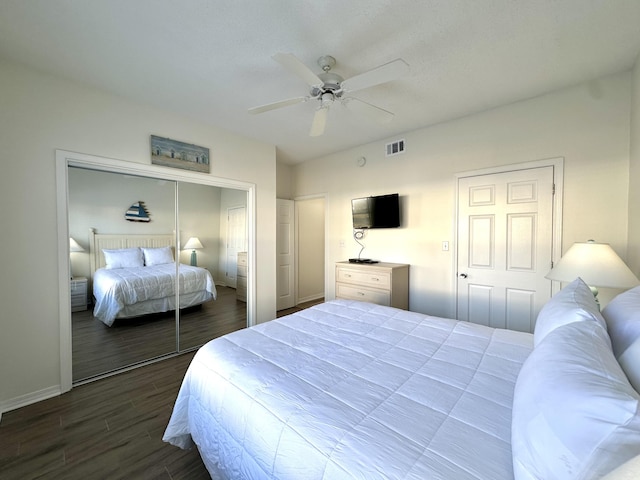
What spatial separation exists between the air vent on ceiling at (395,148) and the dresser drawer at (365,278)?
5.48 ft

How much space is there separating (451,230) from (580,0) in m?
2.05

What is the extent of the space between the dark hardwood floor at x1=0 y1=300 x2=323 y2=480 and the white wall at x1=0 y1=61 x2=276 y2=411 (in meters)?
0.36

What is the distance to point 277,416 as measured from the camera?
3.32 feet

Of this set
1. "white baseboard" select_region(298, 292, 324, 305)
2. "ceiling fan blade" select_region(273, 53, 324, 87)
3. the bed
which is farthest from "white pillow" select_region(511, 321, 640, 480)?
"white baseboard" select_region(298, 292, 324, 305)

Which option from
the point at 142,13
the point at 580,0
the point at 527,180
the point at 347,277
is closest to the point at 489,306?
the point at 527,180

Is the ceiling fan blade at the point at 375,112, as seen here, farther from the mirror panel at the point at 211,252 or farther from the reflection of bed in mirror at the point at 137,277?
the reflection of bed in mirror at the point at 137,277

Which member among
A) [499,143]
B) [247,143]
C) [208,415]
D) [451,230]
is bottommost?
[208,415]

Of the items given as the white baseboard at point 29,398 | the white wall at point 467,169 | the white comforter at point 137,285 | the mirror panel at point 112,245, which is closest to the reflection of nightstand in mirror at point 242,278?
the white comforter at point 137,285

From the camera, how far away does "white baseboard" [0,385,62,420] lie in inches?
79.3

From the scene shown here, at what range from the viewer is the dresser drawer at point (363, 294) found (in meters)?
3.24

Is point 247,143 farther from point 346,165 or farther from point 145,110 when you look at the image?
point 346,165

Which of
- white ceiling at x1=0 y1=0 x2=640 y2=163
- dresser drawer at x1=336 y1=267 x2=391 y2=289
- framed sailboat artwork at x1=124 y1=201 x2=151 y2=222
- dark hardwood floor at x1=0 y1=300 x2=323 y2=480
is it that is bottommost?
dark hardwood floor at x1=0 y1=300 x2=323 y2=480

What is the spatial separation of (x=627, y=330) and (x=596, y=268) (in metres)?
1.10

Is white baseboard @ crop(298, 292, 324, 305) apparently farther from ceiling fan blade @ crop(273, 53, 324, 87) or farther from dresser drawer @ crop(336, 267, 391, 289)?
ceiling fan blade @ crop(273, 53, 324, 87)
